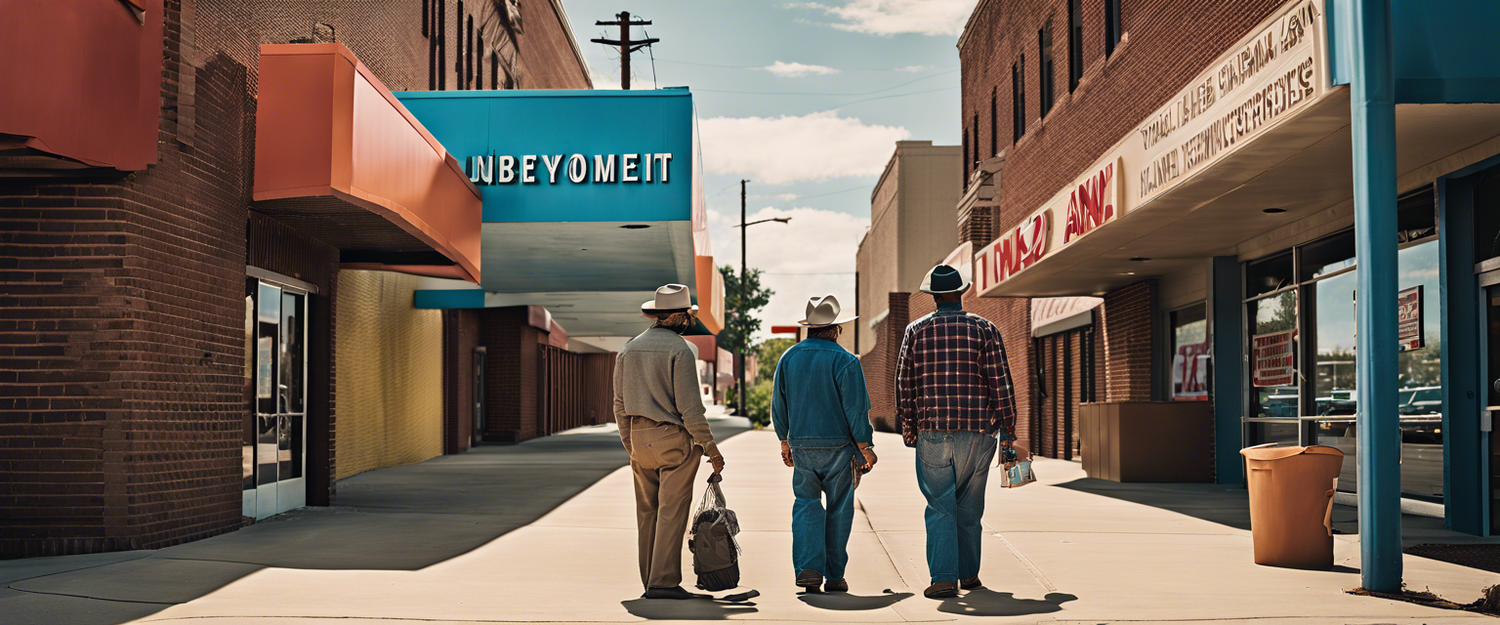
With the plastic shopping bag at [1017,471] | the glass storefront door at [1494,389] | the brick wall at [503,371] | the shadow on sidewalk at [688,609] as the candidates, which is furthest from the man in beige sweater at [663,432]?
the brick wall at [503,371]

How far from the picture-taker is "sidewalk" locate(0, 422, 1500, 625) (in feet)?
21.6

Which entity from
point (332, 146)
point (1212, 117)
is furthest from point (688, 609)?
point (1212, 117)

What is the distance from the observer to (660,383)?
7.07 meters

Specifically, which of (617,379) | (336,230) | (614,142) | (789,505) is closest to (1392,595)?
(617,379)

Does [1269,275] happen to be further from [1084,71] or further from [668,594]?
[668,594]

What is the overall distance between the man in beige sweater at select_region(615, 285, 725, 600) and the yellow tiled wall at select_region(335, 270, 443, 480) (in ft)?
35.0

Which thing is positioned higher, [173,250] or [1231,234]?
[1231,234]

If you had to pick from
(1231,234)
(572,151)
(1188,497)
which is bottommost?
(1188,497)

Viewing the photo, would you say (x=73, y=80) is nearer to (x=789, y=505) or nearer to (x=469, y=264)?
(x=469, y=264)

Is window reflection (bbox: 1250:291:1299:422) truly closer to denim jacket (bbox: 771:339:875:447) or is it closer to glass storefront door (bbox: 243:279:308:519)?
denim jacket (bbox: 771:339:875:447)

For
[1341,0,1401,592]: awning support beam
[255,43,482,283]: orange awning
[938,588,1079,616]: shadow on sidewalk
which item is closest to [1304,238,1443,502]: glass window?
[1341,0,1401,592]: awning support beam

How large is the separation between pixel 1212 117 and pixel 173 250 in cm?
825

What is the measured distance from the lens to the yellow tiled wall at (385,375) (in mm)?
17469

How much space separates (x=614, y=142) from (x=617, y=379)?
951cm
